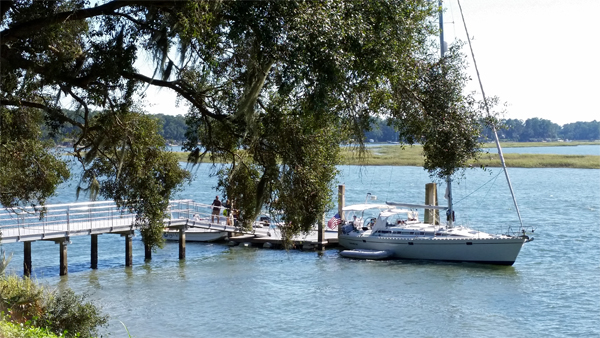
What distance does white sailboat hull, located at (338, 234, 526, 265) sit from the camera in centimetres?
3322

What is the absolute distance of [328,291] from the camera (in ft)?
91.8

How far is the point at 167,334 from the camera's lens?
21.1 metres

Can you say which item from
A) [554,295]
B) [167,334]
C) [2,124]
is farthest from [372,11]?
[554,295]

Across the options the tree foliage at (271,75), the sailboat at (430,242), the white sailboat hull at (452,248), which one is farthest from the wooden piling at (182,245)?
the tree foliage at (271,75)

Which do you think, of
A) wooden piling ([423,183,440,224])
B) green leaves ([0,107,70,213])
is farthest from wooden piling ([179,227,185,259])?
green leaves ([0,107,70,213])

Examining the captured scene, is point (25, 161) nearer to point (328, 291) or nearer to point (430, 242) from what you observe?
point (328, 291)

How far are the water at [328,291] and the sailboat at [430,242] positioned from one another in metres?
0.67

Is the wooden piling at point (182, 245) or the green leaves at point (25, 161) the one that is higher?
the green leaves at point (25, 161)

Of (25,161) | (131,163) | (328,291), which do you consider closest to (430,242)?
(328,291)

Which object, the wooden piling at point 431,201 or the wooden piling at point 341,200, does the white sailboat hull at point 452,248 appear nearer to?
the wooden piling at point 341,200

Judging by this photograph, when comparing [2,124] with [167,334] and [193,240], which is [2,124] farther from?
[193,240]

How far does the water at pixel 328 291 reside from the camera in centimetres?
2252

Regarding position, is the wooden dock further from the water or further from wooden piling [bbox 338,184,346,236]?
wooden piling [bbox 338,184,346,236]

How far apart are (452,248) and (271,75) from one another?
80.7ft
